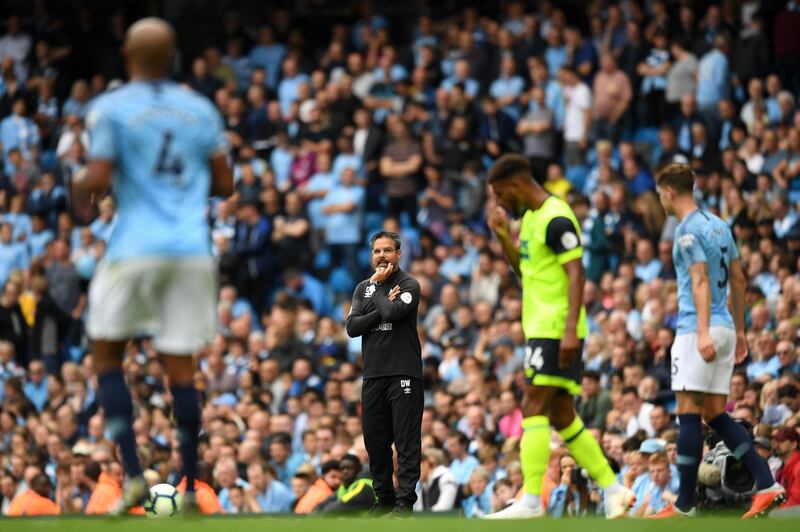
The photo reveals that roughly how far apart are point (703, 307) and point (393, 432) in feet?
7.64

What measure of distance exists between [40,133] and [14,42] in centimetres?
232

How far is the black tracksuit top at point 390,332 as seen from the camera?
10.1 m

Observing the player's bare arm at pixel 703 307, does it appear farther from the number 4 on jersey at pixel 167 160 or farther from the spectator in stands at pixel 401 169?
the spectator in stands at pixel 401 169

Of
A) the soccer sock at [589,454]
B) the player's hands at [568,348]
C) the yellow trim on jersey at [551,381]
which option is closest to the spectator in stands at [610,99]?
the soccer sock at [589,454]

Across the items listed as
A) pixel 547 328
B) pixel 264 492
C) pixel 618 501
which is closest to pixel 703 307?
pixel 547 328

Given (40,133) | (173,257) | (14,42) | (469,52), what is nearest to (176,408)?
(173,257)

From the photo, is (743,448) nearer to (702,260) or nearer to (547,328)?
(702,260)

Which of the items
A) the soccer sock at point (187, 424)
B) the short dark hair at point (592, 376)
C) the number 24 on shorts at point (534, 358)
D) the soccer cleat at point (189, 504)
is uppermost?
the number 24 on shorts at point (534, 358)

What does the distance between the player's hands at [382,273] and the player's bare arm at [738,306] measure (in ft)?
7.62

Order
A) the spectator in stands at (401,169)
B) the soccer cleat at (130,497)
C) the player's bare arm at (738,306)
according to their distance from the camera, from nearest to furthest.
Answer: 1. the soccer cleat at (130,497)
2. the player's bare arm at (738,306)
3. the spectator in stands at (401,169)

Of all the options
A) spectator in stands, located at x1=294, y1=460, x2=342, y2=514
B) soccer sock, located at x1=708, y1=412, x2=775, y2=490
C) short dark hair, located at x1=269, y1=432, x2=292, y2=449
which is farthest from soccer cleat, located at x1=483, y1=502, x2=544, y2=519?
short dark hair, located at x1=269, y1=432, x2=292, y2=449

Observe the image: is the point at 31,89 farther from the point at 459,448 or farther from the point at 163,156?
the point at 163,156

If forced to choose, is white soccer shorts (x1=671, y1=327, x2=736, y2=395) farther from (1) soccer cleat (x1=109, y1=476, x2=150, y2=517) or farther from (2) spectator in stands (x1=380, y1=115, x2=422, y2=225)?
(2) spectator in stands (x1=380, y1=115, x2=422, y2=225)

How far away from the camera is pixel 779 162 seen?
18.4 m
